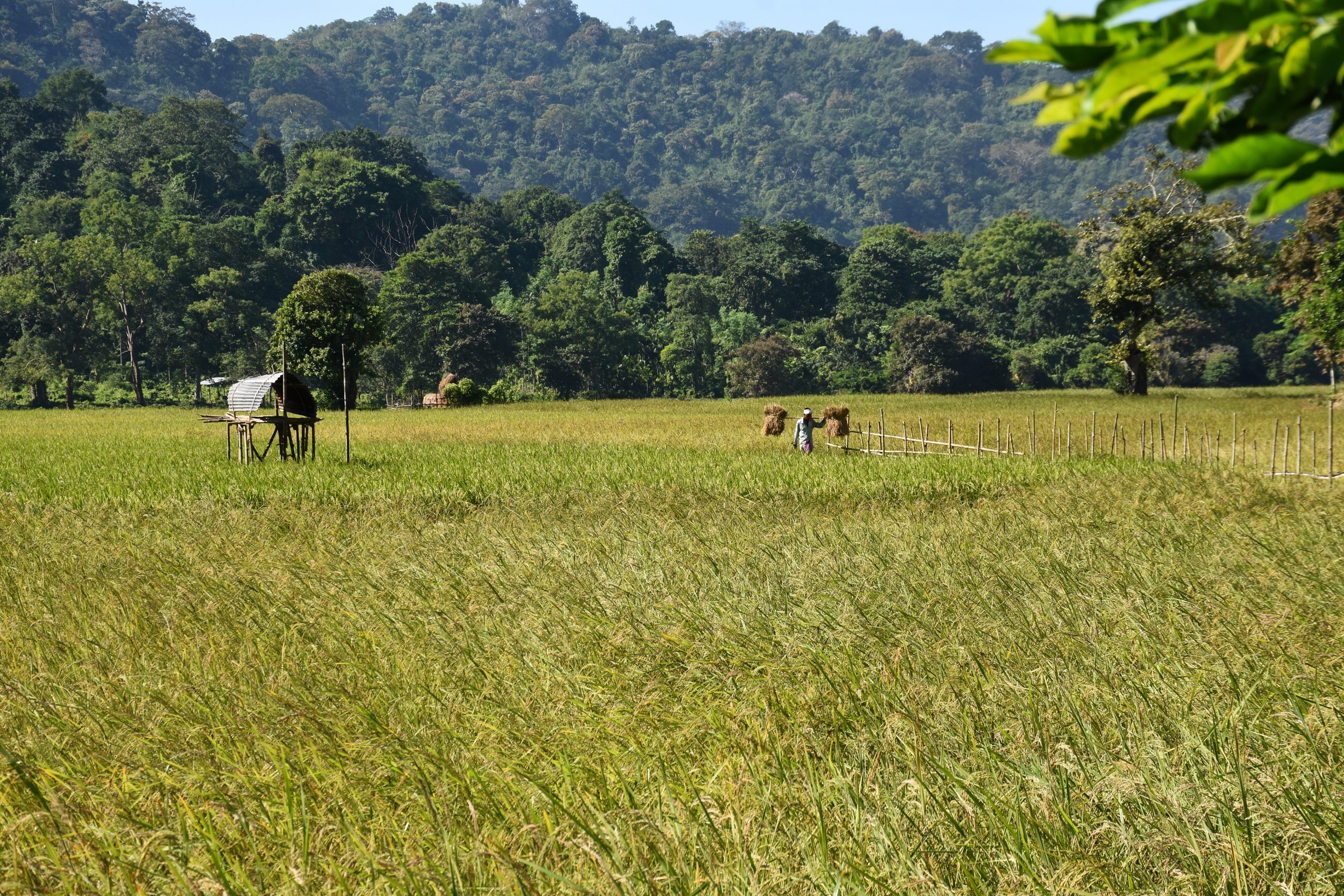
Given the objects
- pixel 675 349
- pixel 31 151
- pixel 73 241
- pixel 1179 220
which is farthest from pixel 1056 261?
pixel 31 151

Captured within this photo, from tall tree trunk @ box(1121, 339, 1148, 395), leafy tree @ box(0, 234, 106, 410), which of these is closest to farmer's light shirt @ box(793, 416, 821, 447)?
tall tree trunk @ box(1121, 339, 1148, 395)

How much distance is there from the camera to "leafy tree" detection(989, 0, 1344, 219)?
1003 millimetres

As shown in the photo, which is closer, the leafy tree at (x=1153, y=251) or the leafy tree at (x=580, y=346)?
the leafy tree at (x=1153, y=251)

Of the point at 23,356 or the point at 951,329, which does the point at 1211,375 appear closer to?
the point at 951,329

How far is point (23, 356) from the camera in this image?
170ft

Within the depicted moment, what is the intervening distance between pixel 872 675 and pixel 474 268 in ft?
248

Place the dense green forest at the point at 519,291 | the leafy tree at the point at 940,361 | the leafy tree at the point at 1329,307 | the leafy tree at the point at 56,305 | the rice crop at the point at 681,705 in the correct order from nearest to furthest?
the rice crop at the point at 681,705 → the leafy tree at the point at 1329,307 → the dense green forest at the point at 519,291 → the leafy tree at the point at 56,305 → the leafy tree at the point at 940,361

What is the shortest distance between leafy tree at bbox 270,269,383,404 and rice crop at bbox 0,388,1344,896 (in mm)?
36914

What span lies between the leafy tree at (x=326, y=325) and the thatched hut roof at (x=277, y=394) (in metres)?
25.1

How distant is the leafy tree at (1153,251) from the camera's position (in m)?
32.9

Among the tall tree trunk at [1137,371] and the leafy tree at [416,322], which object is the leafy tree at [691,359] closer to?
the leafy tree at [416,322]

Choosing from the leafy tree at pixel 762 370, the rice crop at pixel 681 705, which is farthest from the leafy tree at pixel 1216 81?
the leafy tree at pixel 762 370

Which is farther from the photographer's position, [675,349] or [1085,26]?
[675,349]

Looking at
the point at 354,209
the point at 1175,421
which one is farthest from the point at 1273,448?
the point at 354,209
